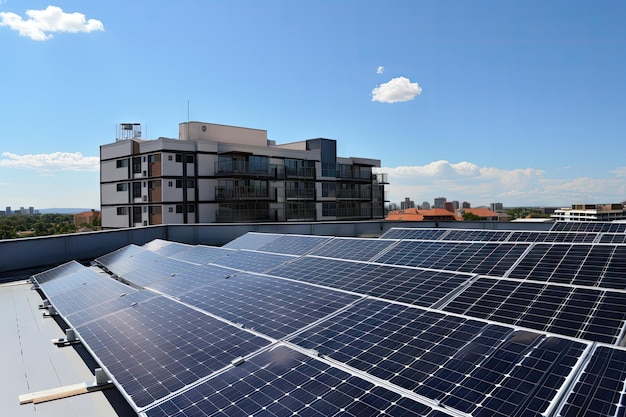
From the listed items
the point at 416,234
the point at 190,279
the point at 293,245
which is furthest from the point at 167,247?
the point at 416,234

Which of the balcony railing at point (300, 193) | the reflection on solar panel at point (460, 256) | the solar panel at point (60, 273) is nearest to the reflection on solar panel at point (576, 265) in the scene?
the reflection on solar panel at point (460, 256)

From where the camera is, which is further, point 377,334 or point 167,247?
point 167,247

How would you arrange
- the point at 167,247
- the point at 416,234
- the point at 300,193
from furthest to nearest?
1. the point at 300,193
2. the point at 416,234
3. the point at 167,247

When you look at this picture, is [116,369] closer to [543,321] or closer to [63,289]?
[543,321]

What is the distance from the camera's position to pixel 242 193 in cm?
5634

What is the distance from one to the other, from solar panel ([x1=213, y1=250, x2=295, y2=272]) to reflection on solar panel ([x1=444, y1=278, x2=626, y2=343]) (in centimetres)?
665

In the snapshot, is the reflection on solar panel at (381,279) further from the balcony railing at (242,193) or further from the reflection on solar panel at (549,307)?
the balcony railing at (242,193)

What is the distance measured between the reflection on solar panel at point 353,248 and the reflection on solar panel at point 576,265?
466 cm

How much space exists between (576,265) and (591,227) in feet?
63.9

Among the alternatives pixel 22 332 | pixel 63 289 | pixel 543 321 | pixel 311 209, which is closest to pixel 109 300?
pixel 22 332

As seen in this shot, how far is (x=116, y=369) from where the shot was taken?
6.70 metres

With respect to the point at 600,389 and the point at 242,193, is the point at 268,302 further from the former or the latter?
the point at 242,193

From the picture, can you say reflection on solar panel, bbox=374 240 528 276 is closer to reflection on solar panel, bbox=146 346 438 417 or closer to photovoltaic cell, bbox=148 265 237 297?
photovoltaic cell, bbox=148 265 237 297

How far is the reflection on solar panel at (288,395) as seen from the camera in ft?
16.1
